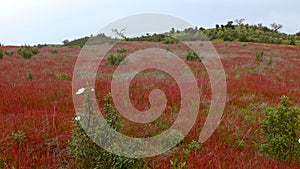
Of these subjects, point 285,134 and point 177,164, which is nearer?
point 177,164

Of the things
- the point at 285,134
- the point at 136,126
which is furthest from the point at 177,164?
the point at 285,134

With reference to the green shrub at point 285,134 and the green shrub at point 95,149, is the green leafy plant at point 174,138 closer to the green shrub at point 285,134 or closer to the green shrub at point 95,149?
the green shrub at point 95,149

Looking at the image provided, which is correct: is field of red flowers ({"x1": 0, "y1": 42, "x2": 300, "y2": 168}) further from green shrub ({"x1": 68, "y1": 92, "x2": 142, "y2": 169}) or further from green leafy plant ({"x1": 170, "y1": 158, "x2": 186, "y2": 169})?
green shrub ({"x1": 68, "y1": 92, "x2": 142, "y2": 169})

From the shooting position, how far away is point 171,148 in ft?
13.0

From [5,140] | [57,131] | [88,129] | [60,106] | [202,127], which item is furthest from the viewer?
[60,106]

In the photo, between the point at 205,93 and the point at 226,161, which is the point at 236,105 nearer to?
the point at 205,93

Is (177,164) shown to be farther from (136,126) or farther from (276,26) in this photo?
(276,26)

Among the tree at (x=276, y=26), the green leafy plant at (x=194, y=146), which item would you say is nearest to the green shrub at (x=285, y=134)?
the green leafy plant at (x=194, y=146)

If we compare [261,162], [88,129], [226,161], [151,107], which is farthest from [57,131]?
[261,162]

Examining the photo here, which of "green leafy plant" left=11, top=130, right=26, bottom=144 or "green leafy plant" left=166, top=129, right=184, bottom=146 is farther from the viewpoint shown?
"green leafy plant" left=166, top=129, right=184, bottom=146

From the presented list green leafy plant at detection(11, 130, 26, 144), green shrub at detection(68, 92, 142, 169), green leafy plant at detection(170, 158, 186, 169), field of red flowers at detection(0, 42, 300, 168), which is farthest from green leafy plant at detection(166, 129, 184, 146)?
green leafy plant at detection(11, 130, 26, 144)

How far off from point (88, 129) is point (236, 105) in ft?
14.3

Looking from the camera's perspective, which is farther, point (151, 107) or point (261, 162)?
point (151, 107)

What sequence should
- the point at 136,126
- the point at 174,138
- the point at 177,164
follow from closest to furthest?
1. the point at 177,164
2. the point at 174,138
3. the point at 136,126
